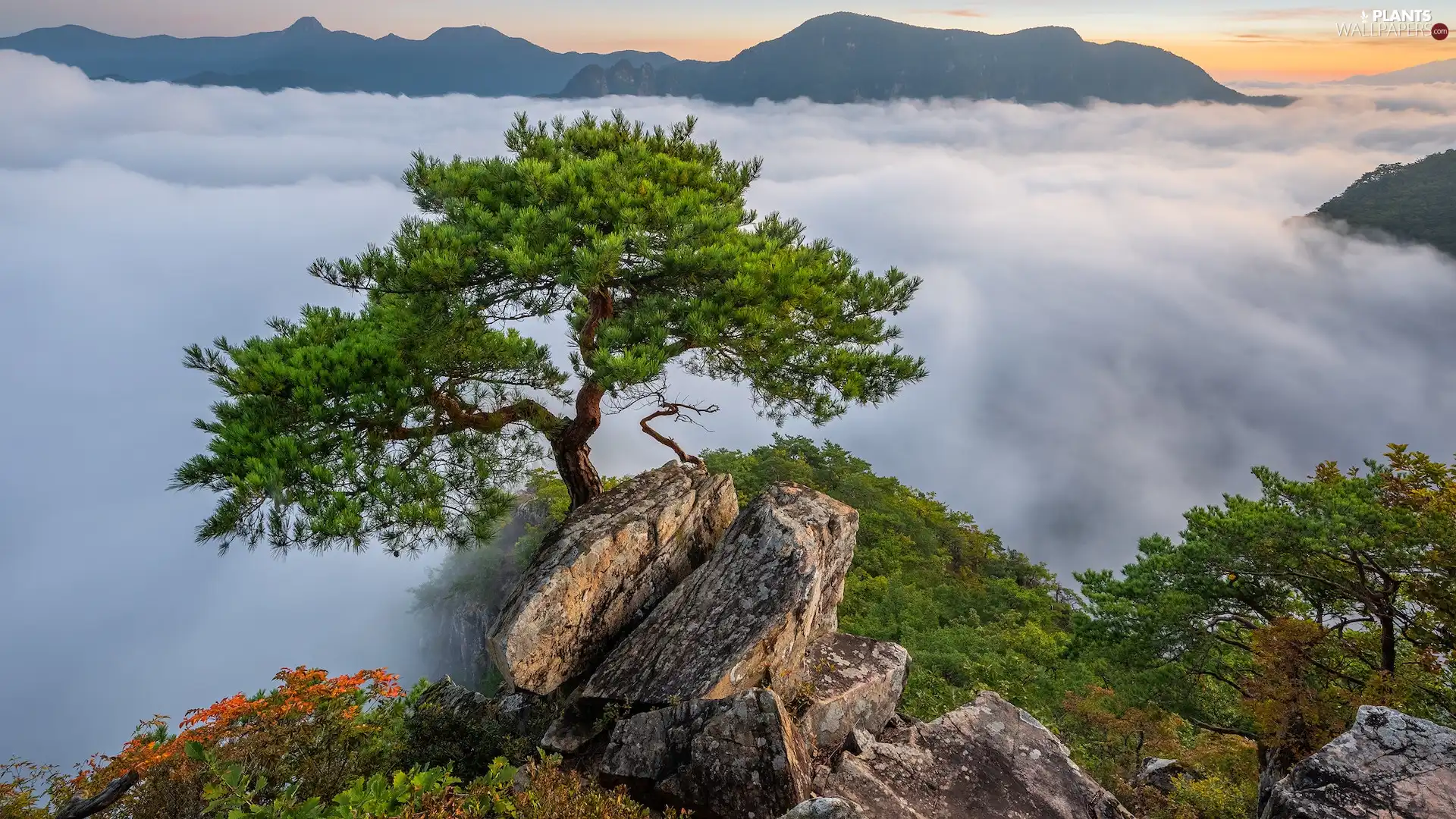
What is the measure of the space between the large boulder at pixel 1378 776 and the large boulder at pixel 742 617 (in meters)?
4.88

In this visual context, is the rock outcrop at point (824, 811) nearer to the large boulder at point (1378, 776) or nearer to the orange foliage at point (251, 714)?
the orange foliage at point (251, 714)

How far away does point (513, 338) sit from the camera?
29.6ft

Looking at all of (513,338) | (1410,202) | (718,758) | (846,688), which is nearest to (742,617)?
(718,758)

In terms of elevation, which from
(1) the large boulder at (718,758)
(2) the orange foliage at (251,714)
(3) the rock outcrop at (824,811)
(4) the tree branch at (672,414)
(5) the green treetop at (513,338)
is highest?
(5) the green treetop at (513,338)

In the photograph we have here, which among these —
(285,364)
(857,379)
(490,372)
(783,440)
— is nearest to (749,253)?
(857,379)

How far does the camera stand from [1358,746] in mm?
6438

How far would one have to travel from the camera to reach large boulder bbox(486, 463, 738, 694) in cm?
812

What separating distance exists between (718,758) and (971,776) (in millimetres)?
3476

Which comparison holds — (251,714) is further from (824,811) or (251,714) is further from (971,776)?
(971,776)

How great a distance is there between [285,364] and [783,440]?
103 ft

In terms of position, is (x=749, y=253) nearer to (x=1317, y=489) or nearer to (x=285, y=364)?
(x=285, y=364)

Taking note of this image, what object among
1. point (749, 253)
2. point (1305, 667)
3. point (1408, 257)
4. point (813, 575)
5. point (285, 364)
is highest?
point (749, 253)

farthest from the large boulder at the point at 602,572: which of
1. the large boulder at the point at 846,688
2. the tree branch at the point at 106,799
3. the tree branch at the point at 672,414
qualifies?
the tree branch at the point at 106,799

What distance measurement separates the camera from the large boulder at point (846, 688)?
321 inches
